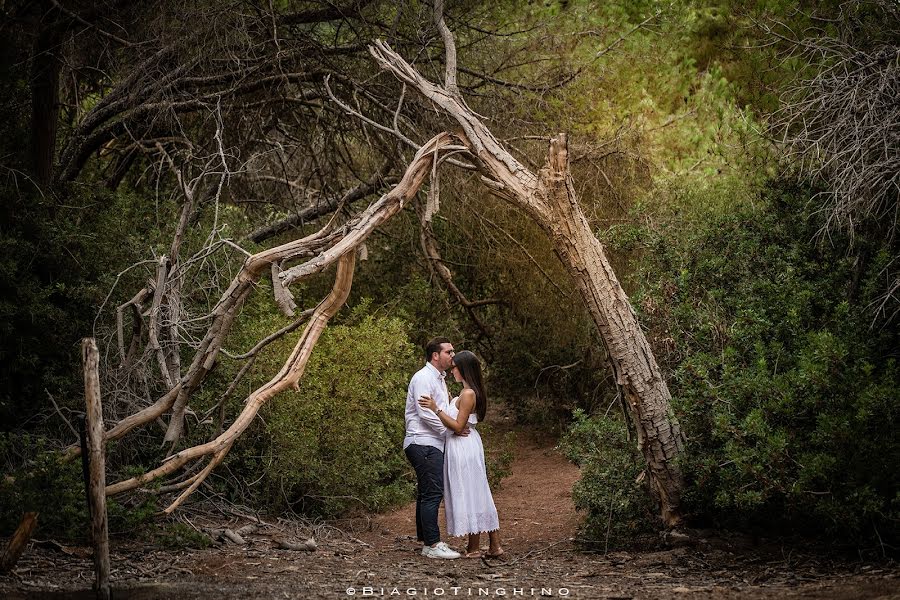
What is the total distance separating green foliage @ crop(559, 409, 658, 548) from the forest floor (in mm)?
218

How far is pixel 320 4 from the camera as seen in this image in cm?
1143

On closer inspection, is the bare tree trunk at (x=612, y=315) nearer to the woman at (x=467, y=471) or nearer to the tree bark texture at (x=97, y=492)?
the woman at (x=467, y=471)

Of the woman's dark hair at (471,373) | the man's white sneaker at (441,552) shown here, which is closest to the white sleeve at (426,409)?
the woman's dark hair at (471,373)

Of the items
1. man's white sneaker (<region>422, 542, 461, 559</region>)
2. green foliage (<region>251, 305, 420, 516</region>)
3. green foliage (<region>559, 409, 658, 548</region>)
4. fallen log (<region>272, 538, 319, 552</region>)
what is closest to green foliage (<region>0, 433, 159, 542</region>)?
fallen log (<region>272, 538, 319, 552</region>)

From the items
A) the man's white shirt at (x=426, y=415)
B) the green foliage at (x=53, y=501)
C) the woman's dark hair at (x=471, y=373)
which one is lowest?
the green foliage at (x=53, y=501)

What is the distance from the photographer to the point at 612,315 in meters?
7.32

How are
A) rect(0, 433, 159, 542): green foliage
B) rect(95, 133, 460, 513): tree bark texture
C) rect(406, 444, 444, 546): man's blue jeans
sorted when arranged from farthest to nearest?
rect(406, 444, 444, 546): man's blue jeans
rect(95, 133, 460, 513): tree bark texture
rect(0, 433, 159, 542): green foliage

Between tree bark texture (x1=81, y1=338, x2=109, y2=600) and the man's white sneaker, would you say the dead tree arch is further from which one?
the man's white sneaker

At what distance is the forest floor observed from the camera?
609 cm

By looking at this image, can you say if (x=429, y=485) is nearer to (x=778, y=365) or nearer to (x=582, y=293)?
(x=582, y=293)

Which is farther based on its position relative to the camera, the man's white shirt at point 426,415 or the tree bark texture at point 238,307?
the man's white shirt at point 426,415

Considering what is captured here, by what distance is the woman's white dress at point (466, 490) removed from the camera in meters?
7.63

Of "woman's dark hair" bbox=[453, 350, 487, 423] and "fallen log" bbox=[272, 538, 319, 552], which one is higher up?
"woman's dark hair" bbox=[453, 350, 487, 423]

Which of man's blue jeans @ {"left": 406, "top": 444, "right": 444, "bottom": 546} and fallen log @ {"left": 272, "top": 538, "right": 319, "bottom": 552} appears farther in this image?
fallen log @ {"left": 272, "top": 538, "right": 319, "bottom": 552}
